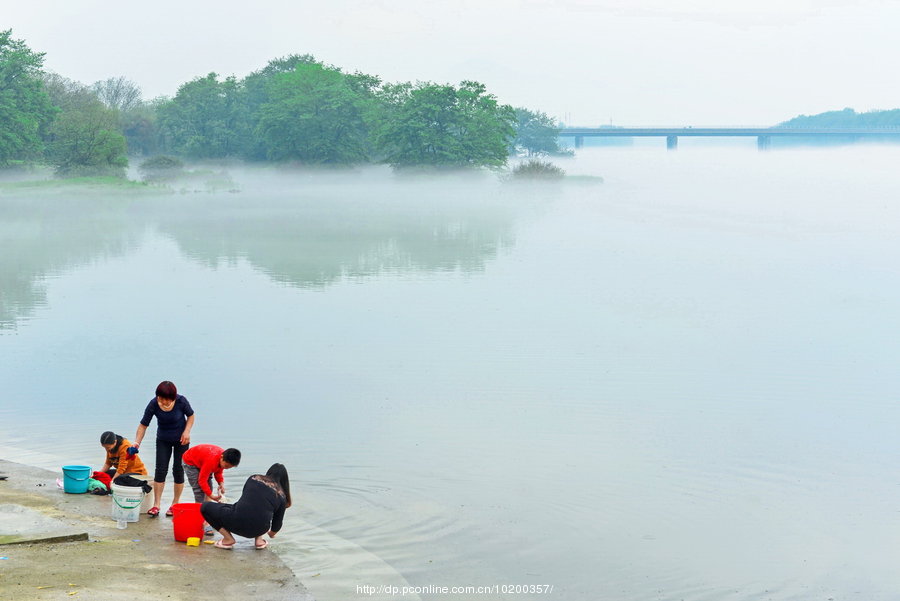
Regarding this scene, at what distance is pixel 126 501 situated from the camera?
12141 mm

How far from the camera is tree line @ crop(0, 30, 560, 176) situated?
329ft

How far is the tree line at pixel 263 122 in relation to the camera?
10019cm

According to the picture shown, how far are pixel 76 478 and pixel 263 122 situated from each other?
391 ft

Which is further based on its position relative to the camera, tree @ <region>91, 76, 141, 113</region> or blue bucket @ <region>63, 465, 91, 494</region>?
tree @ <region>91, 76, 141, 113</region>

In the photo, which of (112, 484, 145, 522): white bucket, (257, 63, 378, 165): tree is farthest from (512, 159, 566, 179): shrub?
(112, 484, 145, 522): white bucket

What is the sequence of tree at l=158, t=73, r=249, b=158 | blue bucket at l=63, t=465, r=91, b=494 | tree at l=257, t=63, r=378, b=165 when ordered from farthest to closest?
tree at l=158, t=73, r=249, b=158 < tree at l=257, t=63, r=378, b=165 < blue bucket at l=63, t=465, r=91, b=494

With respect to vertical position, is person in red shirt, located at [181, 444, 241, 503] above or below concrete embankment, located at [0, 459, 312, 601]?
above

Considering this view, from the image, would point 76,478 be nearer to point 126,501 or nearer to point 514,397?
point 126,501

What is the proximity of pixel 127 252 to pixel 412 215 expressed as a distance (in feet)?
95.5

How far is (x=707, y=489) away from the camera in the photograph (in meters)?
15.4

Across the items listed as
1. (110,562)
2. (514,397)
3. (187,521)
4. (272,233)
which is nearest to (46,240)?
(272,233)

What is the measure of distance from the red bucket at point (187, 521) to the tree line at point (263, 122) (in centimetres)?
9196

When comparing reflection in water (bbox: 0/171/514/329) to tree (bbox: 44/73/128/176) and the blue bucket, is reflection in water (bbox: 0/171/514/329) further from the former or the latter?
the blue bucket

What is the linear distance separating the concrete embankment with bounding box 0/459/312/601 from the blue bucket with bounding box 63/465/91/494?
0.35 meters
